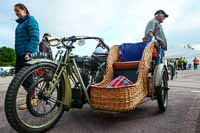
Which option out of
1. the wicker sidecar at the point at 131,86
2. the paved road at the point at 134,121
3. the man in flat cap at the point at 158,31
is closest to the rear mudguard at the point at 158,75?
the wicker sidecar at the point at 131,86

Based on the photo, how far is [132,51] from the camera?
16.8ft

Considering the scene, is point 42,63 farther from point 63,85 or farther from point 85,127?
point 85,127

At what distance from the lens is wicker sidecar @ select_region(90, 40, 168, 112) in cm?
388

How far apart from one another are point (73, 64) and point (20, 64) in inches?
56.1

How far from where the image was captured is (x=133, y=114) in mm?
4773

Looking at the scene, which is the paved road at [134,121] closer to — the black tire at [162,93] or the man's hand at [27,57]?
the black tire at [162,93]

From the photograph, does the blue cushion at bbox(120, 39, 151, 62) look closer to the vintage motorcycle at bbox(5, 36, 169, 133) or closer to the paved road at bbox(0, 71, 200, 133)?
the vintage motorcycle at bbox(5, 36, 169, 133)

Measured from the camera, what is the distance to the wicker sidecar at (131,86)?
3.88 metres

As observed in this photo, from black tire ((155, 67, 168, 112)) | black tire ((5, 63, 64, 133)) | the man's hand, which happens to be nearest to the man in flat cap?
black tire ((155, 67, 168, 112))

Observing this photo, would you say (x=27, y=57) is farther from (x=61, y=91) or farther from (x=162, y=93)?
(x=162, y=93)

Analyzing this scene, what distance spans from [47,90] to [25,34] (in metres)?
1.68

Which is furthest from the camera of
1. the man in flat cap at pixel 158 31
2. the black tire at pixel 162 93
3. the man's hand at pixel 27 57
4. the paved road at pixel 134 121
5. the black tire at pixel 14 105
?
the man in flat cap at pixel 158 31

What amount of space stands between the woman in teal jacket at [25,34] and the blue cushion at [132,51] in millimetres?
1398

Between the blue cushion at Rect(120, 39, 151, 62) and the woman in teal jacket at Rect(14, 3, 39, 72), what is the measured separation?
1.40 metres
